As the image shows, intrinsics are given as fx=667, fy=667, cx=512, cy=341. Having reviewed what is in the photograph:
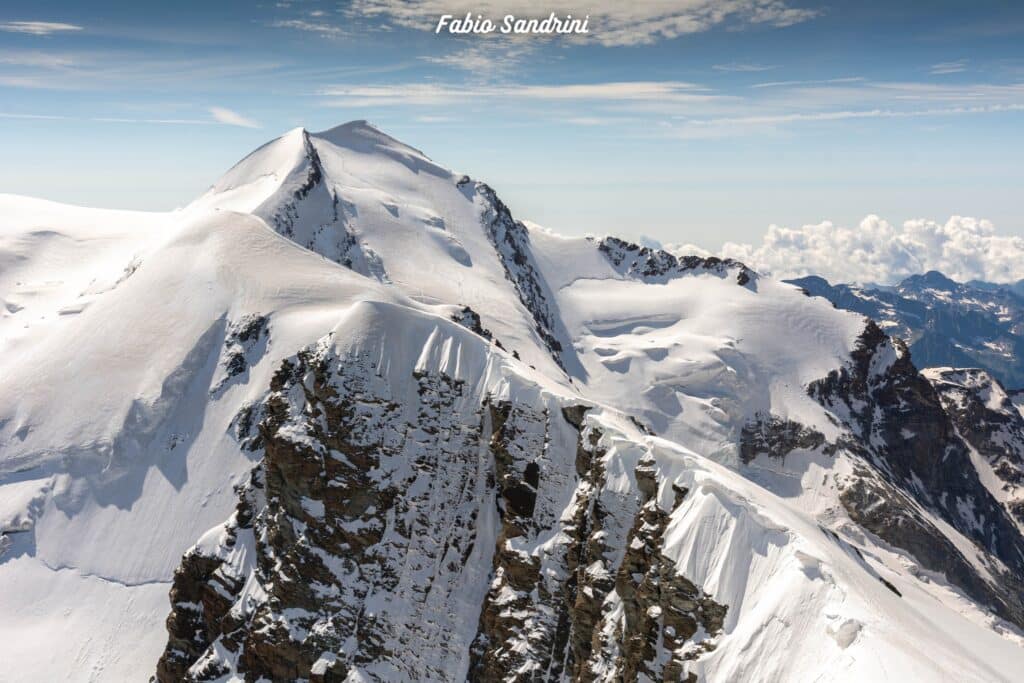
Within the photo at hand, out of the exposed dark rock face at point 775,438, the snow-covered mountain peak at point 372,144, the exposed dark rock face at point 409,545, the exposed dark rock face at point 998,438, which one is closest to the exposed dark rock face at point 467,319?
the exposed dark rock face at point 409,545

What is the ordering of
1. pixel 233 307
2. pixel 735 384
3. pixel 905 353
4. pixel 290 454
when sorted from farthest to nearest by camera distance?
1. pixel 905 353
2. pixel 735 384
3. pixel 233 307
4. pixel 290 454

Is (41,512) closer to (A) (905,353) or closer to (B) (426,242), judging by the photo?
(B) (426,242)

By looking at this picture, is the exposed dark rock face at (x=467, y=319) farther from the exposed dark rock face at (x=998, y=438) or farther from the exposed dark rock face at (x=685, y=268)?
the exposed dark rock face at (x=998, y=438)

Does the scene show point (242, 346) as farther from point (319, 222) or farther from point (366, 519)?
point (319, 222)

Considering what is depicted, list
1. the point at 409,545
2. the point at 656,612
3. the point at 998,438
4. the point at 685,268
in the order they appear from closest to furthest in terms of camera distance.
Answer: the point at 656,612 < the point at 409,545 < the point at 998,438 < the point at 685,268

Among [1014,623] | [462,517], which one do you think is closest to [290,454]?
[462,517]

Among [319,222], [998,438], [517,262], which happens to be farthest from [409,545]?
[998,438]

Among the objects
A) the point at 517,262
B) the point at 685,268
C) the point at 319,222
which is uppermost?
the point at 319,222
